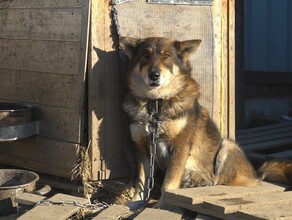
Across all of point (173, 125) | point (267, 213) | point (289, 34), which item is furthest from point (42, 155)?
point (289, 34)

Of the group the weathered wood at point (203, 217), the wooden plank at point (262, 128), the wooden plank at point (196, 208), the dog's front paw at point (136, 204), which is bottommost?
the weathered wood at point (203, 217)

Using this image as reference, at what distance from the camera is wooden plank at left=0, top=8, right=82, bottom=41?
5.29 meters

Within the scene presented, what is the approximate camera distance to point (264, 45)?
8617mm

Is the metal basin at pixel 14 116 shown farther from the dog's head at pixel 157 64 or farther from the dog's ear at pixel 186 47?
the dog's ear at pixel 186 47

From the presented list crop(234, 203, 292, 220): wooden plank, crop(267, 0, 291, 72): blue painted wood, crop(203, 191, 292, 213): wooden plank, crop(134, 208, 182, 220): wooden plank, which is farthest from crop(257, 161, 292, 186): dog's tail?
crop(267, 0, 291, 72): blue painted wood

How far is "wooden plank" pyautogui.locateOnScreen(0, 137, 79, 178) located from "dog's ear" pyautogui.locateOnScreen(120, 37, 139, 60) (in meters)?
0.94

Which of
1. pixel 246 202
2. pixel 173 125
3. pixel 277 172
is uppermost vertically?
pixel 173 125

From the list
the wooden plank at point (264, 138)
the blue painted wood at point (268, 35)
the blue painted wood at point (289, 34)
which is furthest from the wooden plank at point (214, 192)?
the blue painted wood at point (289, 34)

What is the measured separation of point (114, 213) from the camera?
465 centimetres

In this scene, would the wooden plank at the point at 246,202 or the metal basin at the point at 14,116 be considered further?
the metal basin at the point at 14,116

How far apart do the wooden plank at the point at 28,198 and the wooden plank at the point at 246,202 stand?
1.36 metres

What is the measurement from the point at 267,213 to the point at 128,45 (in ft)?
6.00

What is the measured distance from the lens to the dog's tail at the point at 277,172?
5.39 metres

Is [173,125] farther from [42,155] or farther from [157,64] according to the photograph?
[42,155]
